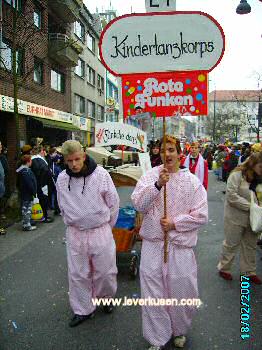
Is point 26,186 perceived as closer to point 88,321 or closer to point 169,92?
point 88,321

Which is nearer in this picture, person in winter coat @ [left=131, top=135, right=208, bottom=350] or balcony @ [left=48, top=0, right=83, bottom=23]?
person in winter coat @ [left=131, top=135, right=208, bottom=350]

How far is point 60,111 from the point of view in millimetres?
22141

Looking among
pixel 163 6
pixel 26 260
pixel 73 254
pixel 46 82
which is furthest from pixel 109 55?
pixel 46 82

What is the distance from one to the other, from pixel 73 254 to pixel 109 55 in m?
1.99

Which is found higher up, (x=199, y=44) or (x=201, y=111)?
(x=199, y=44)

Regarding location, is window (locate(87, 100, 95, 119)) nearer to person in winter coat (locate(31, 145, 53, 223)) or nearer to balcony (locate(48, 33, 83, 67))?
balcony (locate(48, 33, 83, 67))

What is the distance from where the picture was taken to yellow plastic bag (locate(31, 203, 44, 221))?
30.0ft

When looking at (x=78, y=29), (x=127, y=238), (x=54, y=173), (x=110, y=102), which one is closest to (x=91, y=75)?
(x=110, y=102)

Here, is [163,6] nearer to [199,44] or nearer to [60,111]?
[199,44]

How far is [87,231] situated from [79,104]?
25.3 meters

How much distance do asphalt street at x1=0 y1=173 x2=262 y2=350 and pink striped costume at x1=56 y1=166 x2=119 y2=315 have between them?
1.12ft

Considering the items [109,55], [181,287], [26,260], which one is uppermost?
[109,55]

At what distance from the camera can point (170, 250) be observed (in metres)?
3.24
